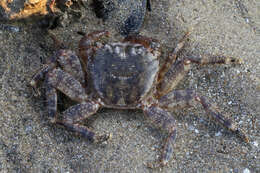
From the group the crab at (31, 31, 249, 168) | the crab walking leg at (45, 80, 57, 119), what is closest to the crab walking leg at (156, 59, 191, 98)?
the crab at (31, 31, 249, 168)

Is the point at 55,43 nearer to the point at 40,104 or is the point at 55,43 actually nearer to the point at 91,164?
the point at 40,104

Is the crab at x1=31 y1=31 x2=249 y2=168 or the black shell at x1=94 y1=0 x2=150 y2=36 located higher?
the black shell at x1=94 y1=0 x2=150 y2=36

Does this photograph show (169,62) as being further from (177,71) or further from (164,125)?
(164,125)

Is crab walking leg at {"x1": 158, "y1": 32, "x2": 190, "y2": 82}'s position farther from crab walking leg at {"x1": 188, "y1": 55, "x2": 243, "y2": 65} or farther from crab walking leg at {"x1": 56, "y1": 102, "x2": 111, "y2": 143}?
crab walking leg at {"x1": 56, "y1": 102, "x2": 111, "y2": 143}

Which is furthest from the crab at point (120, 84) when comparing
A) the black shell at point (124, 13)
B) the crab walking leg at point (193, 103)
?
the black shell at point (124, 13)

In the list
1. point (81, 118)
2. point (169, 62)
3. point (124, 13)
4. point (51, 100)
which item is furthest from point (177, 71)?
point (51, 100)

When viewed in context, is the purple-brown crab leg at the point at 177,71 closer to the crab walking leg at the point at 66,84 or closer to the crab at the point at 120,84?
the crab at the point at 120,84

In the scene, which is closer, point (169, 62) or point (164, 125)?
point (164, 125)
